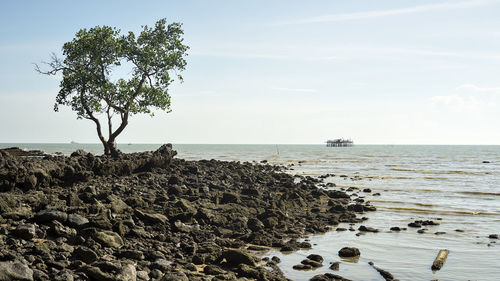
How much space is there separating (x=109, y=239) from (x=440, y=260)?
8.68 meters

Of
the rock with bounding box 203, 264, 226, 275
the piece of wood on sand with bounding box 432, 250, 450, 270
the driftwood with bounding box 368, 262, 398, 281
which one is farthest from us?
the piece of wood on sand with bounding box 432, 250, 450, 270

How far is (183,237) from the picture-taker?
12.5 metres

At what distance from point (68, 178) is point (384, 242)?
13615mm

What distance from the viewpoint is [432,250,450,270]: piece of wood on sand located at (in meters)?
11.5

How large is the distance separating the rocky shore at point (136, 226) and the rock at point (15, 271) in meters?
0.02

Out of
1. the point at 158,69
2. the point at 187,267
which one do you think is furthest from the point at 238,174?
the point at 187,267

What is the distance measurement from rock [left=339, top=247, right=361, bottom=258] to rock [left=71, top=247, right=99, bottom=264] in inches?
260

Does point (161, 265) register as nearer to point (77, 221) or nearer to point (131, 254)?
point (131, 254)

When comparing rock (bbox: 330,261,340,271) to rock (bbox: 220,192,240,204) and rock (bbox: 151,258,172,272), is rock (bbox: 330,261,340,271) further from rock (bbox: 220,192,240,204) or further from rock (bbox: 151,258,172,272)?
rock (bbox: 220,192,240,204)

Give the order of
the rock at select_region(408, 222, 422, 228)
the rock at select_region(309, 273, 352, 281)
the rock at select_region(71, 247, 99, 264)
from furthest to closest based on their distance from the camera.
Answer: the rock at select_region(408, 222, 422, 228) < the rock at select_region(309, 273, 352, 281) < the rock at select_region(71, 247, 99, 264)

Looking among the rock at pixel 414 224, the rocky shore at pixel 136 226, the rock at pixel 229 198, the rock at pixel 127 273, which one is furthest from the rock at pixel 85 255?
the rock at pixel 414 224

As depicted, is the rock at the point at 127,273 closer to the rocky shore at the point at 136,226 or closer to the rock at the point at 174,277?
the rocky shore at the point at 136,226

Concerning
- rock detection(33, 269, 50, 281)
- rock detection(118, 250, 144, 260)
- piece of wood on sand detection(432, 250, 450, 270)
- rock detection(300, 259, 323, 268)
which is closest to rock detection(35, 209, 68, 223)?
rock detection(118, 250, 144, 260)

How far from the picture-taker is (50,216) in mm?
11203
